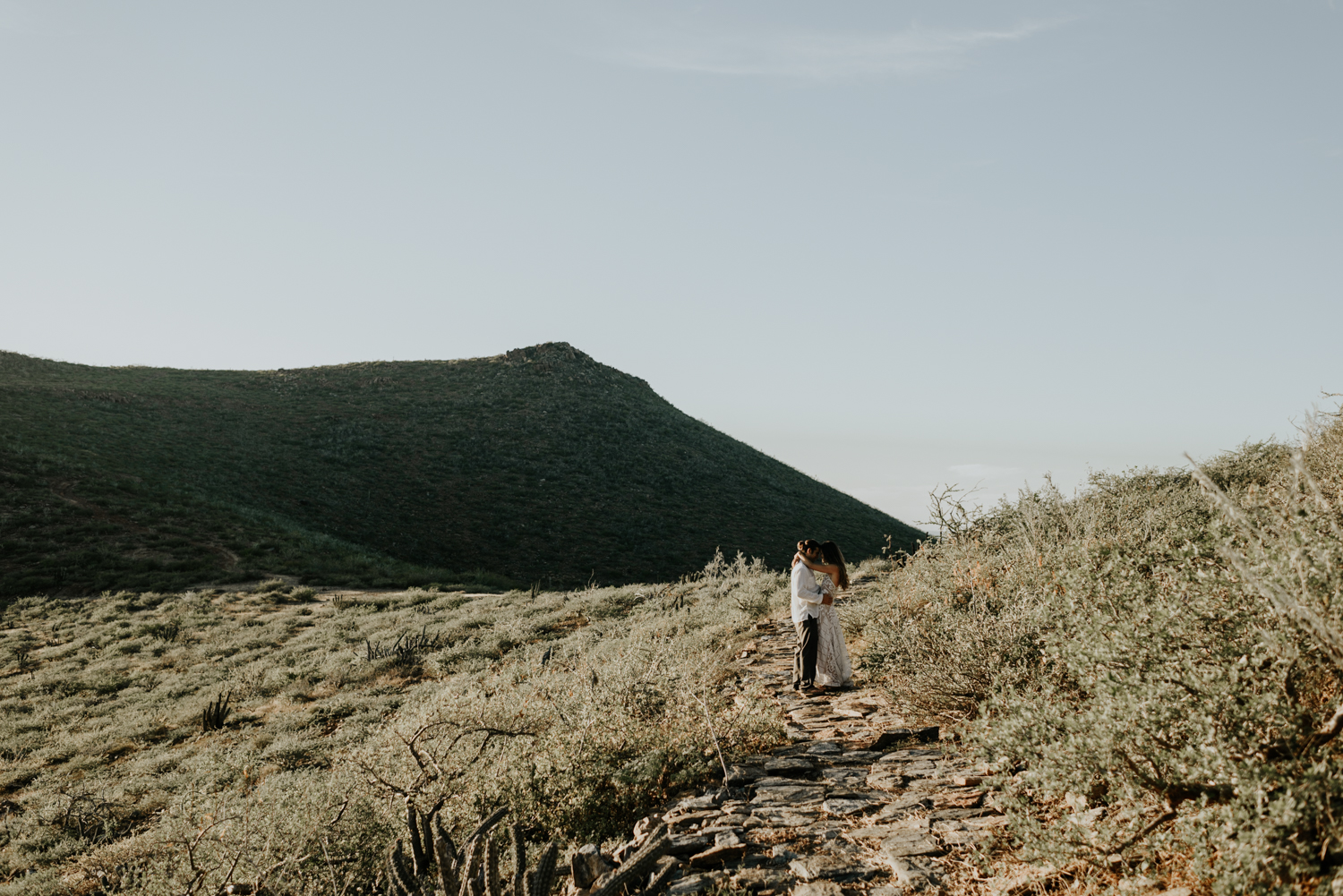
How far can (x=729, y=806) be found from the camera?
171 inches

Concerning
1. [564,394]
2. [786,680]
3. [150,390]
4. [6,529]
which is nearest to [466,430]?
[564,394]

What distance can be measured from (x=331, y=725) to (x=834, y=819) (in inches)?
316

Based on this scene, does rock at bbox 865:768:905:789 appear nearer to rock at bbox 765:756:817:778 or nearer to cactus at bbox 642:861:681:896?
rock at bbox 765:756:817:778

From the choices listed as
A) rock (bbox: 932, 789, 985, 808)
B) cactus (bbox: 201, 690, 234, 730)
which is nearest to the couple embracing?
rock (bbox: 932, 789, 985, 808)

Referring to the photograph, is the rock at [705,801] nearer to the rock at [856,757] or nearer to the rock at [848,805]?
the rock at [848,805]

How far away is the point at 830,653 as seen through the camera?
7.03 m

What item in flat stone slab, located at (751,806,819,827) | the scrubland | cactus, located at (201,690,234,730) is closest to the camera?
the scrubland

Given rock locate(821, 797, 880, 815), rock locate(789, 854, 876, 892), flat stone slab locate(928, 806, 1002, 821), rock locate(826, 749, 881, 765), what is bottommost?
rock locate(826, 749, 881, 765)

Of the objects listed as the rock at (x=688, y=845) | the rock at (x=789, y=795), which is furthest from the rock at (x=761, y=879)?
the rock at (x=789, y=795)

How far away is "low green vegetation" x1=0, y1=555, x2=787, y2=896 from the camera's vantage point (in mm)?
4777

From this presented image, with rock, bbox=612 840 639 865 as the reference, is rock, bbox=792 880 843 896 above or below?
above

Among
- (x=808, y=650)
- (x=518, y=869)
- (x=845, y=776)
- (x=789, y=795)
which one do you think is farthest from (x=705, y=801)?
(x=808, y=650)

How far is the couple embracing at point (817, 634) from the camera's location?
275 inches

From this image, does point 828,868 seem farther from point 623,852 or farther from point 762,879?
point 623,852
